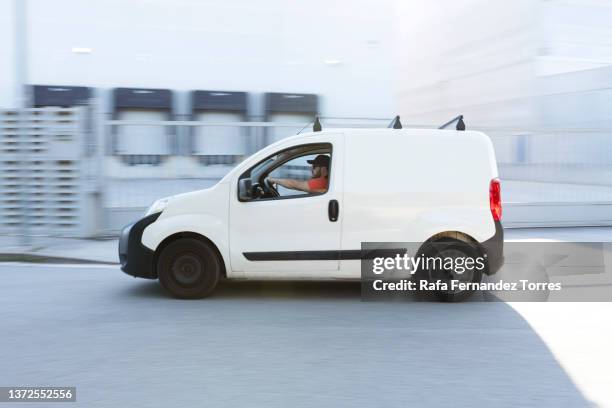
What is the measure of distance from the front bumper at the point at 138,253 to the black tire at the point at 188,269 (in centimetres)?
10

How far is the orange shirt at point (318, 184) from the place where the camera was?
5703 millimetres

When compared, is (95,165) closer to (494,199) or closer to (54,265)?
(54,265)

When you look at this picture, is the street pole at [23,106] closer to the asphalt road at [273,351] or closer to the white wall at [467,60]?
the asphalt road at [273,351]

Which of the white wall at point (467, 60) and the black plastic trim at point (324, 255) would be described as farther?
the white wall at point (467, 60)

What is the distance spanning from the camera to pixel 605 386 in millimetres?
3645

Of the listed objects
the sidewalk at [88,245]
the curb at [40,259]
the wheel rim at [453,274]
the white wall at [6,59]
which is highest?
the white wall at [6,59]

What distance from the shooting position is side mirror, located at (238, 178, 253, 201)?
5.63 metres

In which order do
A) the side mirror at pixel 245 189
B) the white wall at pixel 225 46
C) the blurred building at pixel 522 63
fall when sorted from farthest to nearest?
the blurred building at pixel 522 63, the white wall at pixel 225 46, the side mirror at pixel 245 189

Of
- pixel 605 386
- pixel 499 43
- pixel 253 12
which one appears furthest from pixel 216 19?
pixel 605 386

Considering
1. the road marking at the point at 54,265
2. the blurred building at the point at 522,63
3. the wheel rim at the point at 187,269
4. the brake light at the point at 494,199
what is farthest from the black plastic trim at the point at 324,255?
the blurred building at the point at 522,63

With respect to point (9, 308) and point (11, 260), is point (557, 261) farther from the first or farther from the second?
point (11, 260)

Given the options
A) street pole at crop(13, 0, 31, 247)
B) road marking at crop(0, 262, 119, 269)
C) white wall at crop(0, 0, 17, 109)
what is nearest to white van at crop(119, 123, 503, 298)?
road marking at crop(0, 262, 119, 269)

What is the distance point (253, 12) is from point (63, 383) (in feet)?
52.7

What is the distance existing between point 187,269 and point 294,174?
141cm
